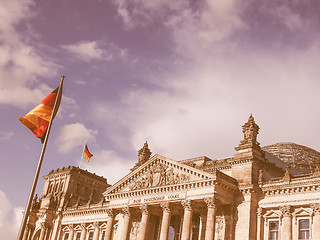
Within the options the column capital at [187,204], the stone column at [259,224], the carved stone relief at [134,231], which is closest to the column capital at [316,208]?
the stone column at [259,224]

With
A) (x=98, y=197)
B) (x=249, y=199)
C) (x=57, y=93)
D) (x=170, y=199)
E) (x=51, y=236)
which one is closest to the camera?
(x=57, y=93)

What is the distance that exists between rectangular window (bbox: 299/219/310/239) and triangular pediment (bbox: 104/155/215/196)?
9787 mm

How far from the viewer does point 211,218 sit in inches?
1572

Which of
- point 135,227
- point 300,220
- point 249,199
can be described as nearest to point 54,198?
point 135,227

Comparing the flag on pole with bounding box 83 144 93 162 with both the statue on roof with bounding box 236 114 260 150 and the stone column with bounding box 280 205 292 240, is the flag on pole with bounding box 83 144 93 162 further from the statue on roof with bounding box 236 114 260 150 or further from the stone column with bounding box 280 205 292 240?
the stone column with bounding box 280 205 292 240

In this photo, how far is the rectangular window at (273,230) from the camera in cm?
3969

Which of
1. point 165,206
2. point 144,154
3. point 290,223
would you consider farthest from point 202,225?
point 144,154

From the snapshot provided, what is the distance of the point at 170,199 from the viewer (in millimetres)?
44375

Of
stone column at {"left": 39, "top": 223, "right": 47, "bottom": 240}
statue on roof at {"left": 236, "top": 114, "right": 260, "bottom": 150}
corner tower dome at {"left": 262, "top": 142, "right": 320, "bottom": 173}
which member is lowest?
stone column at {"left": 39, "top": 223, "right": 47, "bottom": 240}

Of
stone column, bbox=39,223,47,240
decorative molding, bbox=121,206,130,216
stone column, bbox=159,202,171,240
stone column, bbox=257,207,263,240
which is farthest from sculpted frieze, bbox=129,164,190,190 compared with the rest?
stone column, bbox=39,223,47,240

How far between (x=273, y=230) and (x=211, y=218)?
6481mm

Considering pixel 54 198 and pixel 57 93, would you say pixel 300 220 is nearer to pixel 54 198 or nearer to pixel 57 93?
pixel 57 93

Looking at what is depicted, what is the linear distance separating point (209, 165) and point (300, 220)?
15.2 metres

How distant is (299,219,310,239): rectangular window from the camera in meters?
37.6
